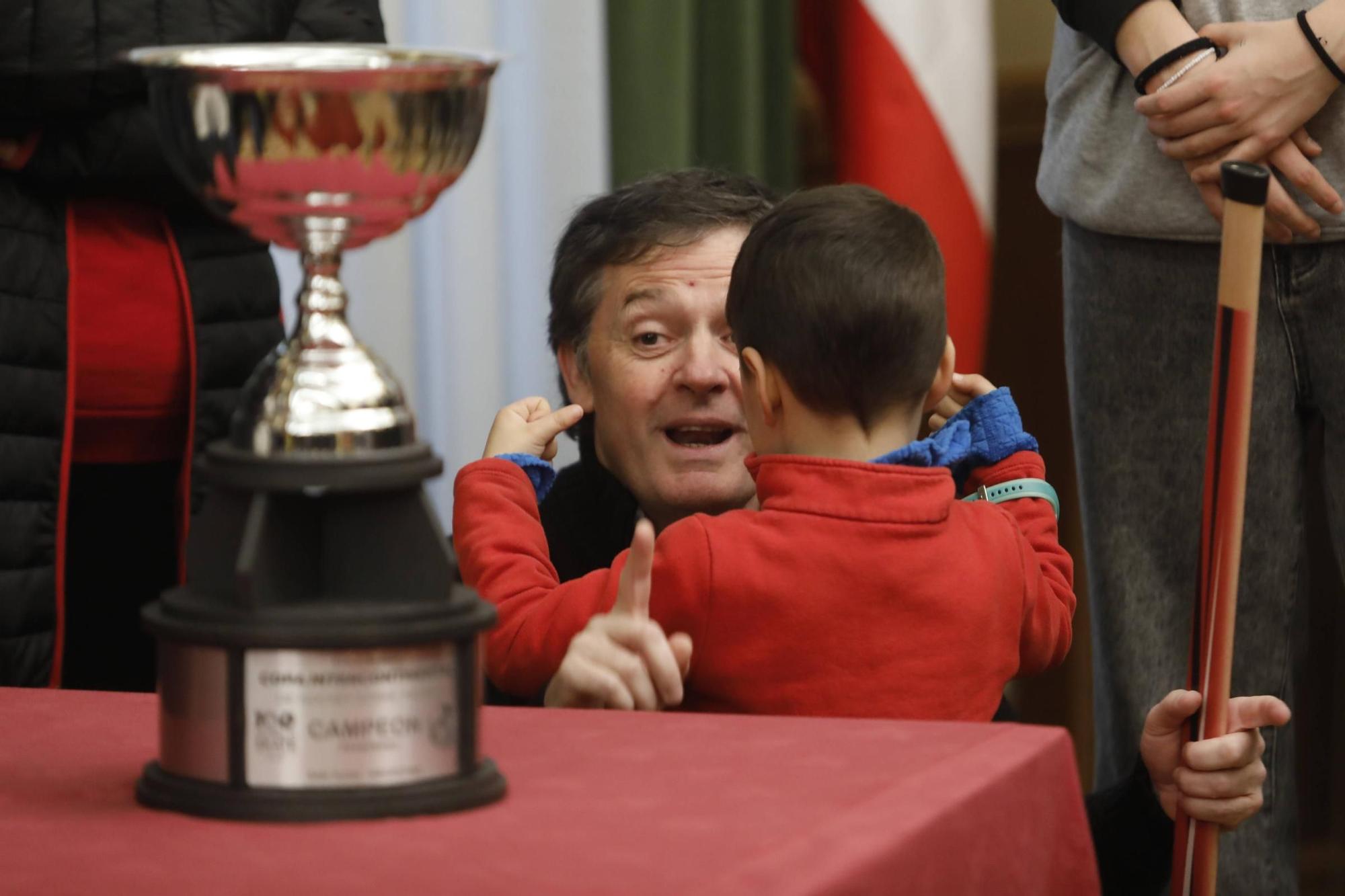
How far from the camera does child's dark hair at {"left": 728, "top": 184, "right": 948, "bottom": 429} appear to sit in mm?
1295

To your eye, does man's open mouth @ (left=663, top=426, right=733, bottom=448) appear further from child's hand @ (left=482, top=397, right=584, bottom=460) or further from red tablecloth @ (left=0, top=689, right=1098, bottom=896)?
red tablecloth @ (left=0, top=689, right=1098, bottom=896)

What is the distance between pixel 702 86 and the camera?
2768 mm

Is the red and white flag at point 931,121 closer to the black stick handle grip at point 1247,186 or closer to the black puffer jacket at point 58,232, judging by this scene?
the black puffer jacket at point 58,232

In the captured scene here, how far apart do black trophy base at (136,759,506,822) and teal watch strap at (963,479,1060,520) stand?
2.37 feet

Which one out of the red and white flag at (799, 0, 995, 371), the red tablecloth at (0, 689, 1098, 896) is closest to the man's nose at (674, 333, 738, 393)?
the red tablecloth at (0, 689, 1098, 896)

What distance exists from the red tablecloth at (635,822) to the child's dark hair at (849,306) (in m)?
0.39

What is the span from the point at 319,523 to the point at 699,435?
0.93 meters

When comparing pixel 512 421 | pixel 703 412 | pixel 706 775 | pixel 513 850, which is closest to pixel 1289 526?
pixel 703 412

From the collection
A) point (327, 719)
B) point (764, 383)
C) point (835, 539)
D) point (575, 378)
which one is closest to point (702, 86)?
point (575, 378)

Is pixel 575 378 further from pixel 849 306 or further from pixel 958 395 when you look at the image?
pixel 849 306

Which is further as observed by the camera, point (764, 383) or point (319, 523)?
point (764, 383)

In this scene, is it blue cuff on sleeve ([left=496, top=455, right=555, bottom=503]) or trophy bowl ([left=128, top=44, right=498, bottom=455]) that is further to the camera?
blue cuff on sleeve ([left=496, top=455, right=555, bottom=503])

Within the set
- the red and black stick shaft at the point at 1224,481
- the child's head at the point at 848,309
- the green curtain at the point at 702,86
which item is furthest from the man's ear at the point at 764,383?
the green curtain at the point at 702,86

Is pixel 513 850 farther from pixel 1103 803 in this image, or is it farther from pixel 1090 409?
pixel 1090 409
